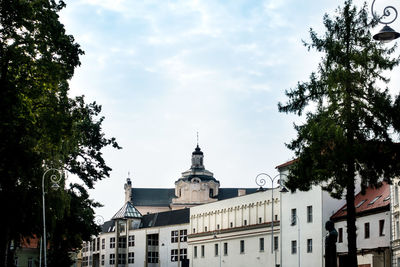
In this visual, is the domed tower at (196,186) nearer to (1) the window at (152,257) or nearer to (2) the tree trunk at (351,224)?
(1) the window at (152,257)

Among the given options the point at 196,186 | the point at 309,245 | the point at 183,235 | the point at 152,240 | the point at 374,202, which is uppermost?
the point at 196,186

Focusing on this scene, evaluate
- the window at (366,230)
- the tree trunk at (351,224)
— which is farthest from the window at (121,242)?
the tree trunk at (351,224)

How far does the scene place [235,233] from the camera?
77125 mm

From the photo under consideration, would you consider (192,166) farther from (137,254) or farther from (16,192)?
(16,192)

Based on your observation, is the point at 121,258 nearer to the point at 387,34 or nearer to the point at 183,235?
the point at 183,235

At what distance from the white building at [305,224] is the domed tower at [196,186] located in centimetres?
10033

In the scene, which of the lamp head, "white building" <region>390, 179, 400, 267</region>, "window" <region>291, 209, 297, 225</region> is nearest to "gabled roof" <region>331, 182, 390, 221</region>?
"white building" <region>390, 179, 400, 267</region>

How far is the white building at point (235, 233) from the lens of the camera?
70125 mm

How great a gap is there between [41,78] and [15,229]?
1143 cm

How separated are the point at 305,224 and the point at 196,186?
10597 cm

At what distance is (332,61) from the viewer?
34.0 meters

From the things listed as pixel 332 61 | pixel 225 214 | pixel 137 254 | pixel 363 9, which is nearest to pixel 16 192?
pixel 332 61

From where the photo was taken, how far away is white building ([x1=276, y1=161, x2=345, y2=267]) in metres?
58.7

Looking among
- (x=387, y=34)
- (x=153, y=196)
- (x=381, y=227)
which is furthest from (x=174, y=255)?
(x=153, y=196)
